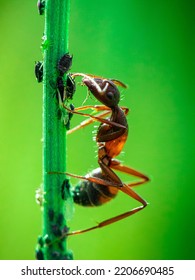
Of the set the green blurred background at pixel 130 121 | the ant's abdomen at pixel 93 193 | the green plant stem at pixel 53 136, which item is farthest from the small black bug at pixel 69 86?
the green blurred background at pixel 130 121

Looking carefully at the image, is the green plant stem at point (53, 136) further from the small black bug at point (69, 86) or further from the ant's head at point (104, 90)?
the ant's head at point (104, 90)

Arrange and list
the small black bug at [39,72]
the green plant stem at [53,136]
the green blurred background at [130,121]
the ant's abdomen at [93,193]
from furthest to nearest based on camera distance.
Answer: the green blurred background at [130,121]
the ant's abdomen at [93,193]
the small black bug at [39,72]
the green plant stem at [53,136]

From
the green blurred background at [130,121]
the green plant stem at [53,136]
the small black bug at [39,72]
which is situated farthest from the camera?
the green blurred background at [130,121]

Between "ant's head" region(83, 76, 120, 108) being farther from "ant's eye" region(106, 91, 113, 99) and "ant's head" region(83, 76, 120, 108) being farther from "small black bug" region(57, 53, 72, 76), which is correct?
"small black bug" region(57, 53, 72, 76)

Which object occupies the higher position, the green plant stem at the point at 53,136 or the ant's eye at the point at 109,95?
the ant's eye at the point at 109,95

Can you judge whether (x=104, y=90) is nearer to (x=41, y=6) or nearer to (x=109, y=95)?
(x=109, y=95)
